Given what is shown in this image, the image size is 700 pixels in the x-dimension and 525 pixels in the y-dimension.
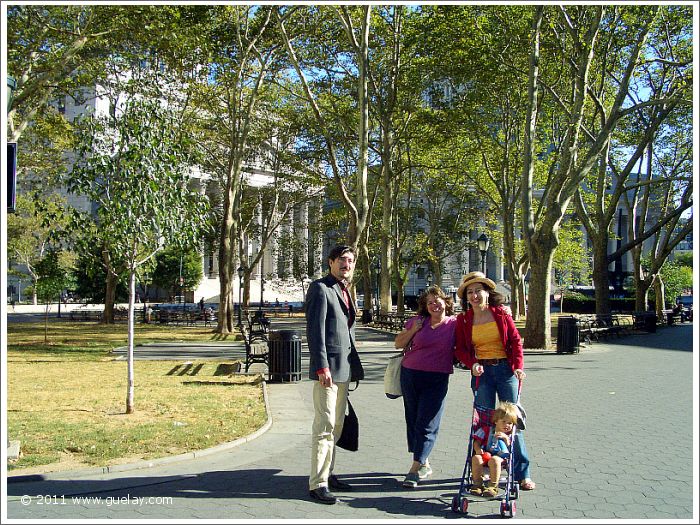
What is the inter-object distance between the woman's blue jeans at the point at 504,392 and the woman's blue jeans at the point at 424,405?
13.9 inches

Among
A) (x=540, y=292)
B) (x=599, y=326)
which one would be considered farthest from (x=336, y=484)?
(x=599, y=326)

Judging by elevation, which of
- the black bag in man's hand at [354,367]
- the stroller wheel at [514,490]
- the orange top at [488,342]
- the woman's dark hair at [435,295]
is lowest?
the stroller wheel at [514,490]

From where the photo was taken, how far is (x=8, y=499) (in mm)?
6008

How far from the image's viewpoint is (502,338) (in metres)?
6.13

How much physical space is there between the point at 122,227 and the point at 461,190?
3564cm

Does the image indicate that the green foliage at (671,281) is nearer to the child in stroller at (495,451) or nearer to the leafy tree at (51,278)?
the leafy tree at (51,278)

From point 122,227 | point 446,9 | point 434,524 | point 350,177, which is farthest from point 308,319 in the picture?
point 350,177

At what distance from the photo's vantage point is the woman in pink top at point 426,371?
6.41 metres

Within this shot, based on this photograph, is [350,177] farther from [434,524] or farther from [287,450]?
[434,524]

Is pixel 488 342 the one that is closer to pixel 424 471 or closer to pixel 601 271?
pixel 424 471

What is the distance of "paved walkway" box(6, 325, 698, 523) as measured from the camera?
5637 mm

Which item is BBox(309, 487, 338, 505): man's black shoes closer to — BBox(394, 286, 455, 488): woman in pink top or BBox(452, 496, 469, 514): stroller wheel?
BBox(394, 286, 455, 488): woman in pink top

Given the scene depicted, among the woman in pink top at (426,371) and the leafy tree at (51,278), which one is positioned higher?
the leafy tree at (51,278)

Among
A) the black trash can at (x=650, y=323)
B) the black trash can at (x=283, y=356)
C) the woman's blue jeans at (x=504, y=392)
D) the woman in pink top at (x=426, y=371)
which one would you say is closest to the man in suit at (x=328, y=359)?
the woman in pink top at (x=426, y=371)
